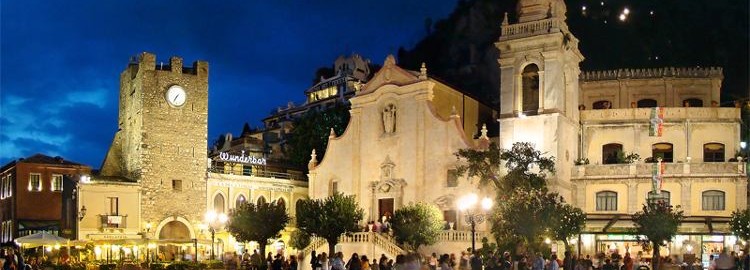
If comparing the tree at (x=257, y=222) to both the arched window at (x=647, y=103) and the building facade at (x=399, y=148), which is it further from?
the arched window at (x=647, y=103)

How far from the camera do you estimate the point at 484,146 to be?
158 ft

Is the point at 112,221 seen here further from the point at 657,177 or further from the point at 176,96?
the point at 657,177

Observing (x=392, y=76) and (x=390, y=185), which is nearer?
(x=390, y=185)

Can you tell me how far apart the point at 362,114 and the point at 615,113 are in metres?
15.4

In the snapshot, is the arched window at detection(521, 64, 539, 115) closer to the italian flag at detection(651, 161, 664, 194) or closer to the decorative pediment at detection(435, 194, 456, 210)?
the decorative pediment at detection(435, 194, 456, 210)

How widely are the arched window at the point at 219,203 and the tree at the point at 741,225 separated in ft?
105

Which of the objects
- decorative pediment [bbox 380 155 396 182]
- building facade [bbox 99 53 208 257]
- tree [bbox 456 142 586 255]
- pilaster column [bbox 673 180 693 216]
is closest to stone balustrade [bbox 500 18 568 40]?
tree [bbox 456 142 586 255]

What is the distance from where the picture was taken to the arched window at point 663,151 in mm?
49844

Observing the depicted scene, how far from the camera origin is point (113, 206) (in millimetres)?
52000

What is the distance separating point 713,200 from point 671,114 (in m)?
5.64

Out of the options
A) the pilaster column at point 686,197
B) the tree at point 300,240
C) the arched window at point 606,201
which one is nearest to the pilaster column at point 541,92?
the arched window at point 606,201

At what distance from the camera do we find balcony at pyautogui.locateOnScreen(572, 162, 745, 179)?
46.6 meters

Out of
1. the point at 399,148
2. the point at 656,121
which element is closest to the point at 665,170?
the point at 656,121

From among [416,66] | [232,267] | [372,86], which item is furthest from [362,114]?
[416,66]
